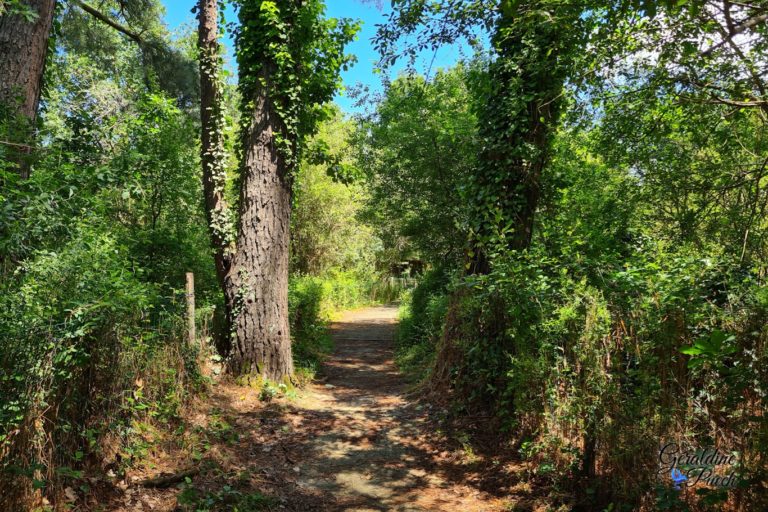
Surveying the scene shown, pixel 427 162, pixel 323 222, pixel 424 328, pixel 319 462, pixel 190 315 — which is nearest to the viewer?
pixel 319 462

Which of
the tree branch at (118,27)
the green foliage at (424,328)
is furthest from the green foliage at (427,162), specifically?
the tree branch at (118,27)

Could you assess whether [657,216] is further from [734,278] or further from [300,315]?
[300,315]

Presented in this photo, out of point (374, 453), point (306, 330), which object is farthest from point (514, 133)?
point (306, 330)

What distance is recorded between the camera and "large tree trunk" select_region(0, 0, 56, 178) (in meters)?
5.42

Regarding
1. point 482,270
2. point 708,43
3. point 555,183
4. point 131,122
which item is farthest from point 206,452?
point 708,43

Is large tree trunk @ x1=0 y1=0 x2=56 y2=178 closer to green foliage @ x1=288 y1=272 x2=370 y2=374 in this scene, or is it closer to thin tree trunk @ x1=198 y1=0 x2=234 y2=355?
thin tree trunk @ x1=198 y1=0 x2=234 y2=355

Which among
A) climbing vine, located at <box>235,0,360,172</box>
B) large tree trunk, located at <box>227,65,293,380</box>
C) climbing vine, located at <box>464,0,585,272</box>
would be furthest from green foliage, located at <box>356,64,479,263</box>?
large tree trunk, located at <box>227,65,293,380</box>

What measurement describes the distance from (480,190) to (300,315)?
5.73m

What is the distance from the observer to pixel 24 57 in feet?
18.3

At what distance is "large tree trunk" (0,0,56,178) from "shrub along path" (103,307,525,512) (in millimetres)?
3861

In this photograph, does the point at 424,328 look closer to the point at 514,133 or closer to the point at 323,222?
the point at 514,133

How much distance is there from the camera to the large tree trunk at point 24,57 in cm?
542

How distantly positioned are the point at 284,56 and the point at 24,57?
3.25m
